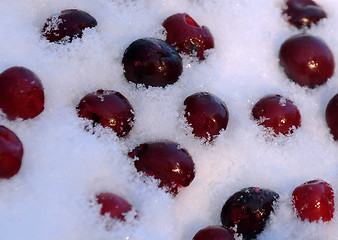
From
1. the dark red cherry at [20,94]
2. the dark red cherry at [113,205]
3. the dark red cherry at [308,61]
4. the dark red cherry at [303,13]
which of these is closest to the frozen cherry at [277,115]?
the dark red cherry at [308,61]

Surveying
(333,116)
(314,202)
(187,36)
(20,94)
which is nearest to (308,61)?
(333,116)

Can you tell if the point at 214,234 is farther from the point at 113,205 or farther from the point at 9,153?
the point at 9,153

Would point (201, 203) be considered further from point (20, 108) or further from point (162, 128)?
point (20, 108)

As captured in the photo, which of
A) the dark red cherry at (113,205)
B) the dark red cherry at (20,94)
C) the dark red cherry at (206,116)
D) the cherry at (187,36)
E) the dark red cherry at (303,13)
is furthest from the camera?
the dark red cherry at (303,13)

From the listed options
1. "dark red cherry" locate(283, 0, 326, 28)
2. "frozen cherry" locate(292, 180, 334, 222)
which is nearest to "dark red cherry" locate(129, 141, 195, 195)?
"frozen cherry" locate(292, 180, 334, 222)

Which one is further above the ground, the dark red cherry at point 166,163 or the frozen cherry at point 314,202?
the frozen cherry at point 314,202

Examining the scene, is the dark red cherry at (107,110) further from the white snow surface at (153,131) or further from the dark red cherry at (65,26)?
the dark red cherry at (65,26)
